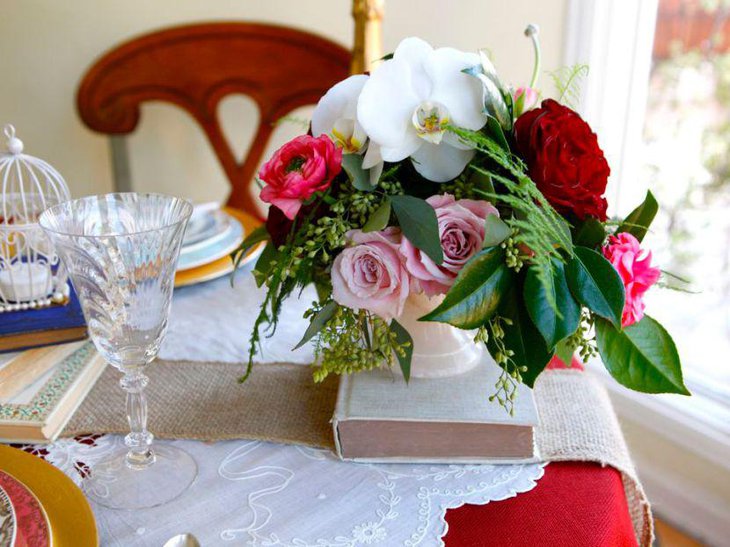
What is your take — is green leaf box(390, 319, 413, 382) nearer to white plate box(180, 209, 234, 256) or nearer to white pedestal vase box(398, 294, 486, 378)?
white pedestal vase box(398, 294, 486, 378)

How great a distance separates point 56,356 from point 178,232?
267 millimetres

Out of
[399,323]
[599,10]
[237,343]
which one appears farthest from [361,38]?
[399,323]

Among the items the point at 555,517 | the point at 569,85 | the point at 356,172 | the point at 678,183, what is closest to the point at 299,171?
A: the point at 356,172

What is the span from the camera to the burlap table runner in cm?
66

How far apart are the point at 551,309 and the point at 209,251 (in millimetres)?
582

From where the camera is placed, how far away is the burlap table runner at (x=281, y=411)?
0.66 m

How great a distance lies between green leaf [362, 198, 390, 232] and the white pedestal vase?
0.12 meters

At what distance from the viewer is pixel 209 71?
5.07ft

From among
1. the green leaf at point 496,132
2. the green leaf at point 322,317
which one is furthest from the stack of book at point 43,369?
the green leaf at point 496,132

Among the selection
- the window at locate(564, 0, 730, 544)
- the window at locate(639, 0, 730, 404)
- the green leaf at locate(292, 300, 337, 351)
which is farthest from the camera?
the window at locate(639, 0, 730, 404)

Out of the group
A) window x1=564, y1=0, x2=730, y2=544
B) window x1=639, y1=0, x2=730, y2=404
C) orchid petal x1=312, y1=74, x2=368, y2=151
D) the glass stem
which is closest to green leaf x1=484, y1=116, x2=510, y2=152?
orchid petal x1=312, y1=74, x2=368, y2=151

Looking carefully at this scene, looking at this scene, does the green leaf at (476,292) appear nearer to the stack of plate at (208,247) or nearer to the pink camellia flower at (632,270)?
the pink camellia flower at (632,270)

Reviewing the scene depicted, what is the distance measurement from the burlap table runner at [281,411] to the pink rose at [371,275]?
0.54 ft

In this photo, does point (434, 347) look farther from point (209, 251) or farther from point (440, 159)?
point (209, 251)
